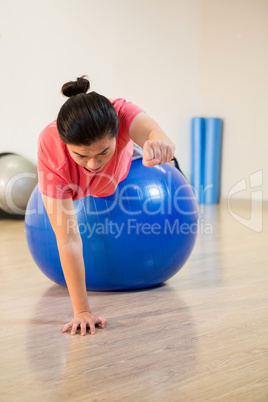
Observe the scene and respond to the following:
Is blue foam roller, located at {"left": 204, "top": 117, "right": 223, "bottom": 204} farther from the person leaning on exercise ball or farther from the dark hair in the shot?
the dark hair

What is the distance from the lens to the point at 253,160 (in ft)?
17.3

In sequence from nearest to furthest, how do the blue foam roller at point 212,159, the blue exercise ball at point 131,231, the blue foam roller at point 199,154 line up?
1. the blue exercise ball at point 131,231
2. the blue foam roller at point 212,159
3. the blue foam roller at point 199,154

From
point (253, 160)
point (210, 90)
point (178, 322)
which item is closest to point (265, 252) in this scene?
point (178, 322)

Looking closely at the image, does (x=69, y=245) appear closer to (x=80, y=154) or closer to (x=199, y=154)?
(x=80, y=154)

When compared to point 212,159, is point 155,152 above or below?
above

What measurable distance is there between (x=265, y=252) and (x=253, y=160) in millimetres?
2441

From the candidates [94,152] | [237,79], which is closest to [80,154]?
[94,152]

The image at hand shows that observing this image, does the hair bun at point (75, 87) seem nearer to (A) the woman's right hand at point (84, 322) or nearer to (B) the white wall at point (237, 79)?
(A) the woman's right hand at point (84, 322)

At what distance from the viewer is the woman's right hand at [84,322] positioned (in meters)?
1.75

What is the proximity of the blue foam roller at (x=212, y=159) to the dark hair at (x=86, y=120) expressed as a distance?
4080 millimetres

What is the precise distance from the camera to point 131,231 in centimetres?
209

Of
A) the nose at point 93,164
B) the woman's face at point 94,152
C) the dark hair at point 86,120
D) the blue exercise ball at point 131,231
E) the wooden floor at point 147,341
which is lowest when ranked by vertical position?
the wooden floor at point 147,341

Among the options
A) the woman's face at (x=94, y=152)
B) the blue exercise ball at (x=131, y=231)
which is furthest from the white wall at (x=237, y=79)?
the woman's face at (x=94, y=152)

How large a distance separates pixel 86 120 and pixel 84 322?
29.7 inches
